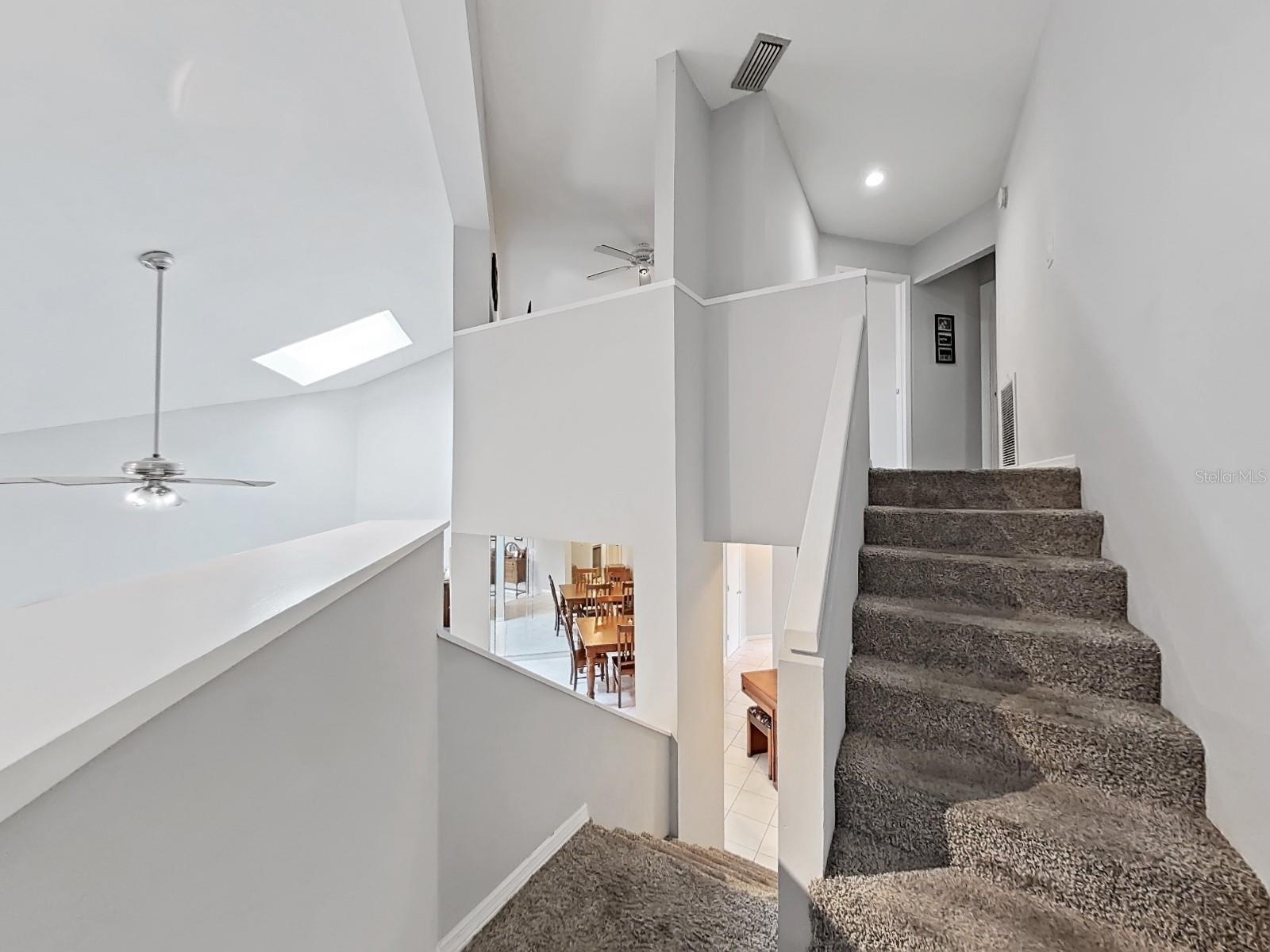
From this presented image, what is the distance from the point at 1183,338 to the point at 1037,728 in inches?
42.9

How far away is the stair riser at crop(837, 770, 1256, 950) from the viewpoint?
43.4 inches

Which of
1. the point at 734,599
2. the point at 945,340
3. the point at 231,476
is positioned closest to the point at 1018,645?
the point at 945,340

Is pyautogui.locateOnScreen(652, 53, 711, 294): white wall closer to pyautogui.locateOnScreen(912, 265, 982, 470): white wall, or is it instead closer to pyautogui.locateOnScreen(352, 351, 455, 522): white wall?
pyautogui.locateOnScreen(912, 265, 982, 470): white wall

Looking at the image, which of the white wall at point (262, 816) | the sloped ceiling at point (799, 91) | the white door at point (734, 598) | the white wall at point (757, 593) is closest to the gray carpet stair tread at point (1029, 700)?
the white wall at point (262, 816)

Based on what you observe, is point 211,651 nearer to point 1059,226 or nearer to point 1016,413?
point 1059,226

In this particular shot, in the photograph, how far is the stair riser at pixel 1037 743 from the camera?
134 centimetres

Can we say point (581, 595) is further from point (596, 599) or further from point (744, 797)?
point (744, 797)

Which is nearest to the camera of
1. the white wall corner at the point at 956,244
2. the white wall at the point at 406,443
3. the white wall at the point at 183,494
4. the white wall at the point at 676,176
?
the white wall at the point at 676,176

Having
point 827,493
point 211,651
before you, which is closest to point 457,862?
point 211,651

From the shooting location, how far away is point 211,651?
0.56 metres

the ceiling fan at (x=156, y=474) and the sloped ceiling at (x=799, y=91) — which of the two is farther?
the ceiling fan at (x=156, y=474)

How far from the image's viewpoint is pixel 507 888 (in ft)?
5.73

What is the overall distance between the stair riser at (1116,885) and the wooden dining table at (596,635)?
13.5 feet

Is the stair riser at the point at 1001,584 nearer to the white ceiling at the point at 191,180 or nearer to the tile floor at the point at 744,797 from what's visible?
the tile floor at the point at 744,797
